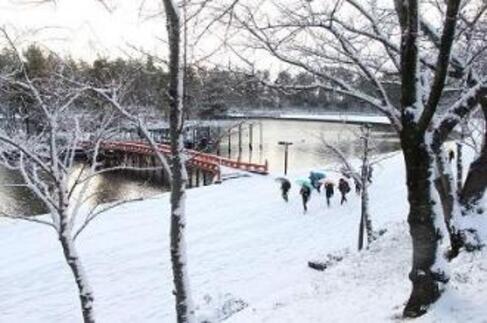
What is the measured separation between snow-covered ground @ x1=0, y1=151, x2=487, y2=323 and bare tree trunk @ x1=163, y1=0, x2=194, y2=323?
6.18 feet

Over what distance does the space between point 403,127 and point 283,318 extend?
4.17 metres

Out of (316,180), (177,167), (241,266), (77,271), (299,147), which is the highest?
(177,167)

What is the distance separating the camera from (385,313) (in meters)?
7.61

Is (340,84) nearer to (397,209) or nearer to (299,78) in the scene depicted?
(299,78)

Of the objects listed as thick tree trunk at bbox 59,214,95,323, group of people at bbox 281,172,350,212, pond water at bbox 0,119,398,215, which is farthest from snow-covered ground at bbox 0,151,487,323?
pond water at bbox 0,119,398,215

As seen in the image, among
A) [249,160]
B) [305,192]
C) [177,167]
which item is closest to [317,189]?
[305,192]

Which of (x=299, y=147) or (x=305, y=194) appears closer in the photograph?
(x=305, y=194)

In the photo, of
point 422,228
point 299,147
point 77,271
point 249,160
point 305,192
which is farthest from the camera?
point 299,147

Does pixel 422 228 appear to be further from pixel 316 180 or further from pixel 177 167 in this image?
pixel 316 180

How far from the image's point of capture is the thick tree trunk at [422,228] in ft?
20.9

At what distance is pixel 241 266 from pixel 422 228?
39.7 feet

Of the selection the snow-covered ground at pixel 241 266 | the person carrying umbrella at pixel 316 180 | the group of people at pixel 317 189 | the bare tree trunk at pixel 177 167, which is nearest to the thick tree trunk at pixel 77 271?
the snow-covered ground at pixel 241 266

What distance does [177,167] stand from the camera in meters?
7.48

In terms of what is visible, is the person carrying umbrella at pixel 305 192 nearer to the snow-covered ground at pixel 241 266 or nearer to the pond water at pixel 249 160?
the snow-covered ground at pixel 241 266
